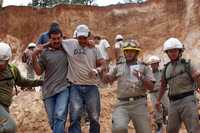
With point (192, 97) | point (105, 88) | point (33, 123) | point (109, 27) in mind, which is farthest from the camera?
point (109, 27)

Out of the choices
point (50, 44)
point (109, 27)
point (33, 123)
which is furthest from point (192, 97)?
point (109, 27)

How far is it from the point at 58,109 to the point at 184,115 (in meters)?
2.16

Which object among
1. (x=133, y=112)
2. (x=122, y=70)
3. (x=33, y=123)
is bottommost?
(x=33, y=123)

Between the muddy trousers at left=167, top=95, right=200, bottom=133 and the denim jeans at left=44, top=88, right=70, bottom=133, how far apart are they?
6.07 ft

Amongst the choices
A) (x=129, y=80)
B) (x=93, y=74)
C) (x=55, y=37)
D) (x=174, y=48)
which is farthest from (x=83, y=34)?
(x=174, y=48)

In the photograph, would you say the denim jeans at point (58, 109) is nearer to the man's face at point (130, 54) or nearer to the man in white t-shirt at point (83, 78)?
the man in white t-shirt at point (83, 78)

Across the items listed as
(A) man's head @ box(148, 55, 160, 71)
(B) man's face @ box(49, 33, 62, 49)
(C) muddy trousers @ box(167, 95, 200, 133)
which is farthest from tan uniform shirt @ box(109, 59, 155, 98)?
(A) man's head @ box(148, 55, 160, 71)

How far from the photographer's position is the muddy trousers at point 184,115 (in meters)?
8.66

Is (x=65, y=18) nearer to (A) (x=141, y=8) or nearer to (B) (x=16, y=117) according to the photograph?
(A) (x=141, y=8)

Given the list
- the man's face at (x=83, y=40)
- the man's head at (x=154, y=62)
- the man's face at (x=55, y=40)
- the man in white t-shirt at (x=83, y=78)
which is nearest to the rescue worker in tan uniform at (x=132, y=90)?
the man in white t-shirt at (x=83, y=78)

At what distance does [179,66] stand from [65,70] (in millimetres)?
2000

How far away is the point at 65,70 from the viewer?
29.2 feet

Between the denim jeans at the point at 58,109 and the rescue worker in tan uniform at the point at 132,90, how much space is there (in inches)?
33.4

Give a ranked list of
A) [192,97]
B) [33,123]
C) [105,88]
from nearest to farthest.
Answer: [192,97], [33,123], [105,88]
